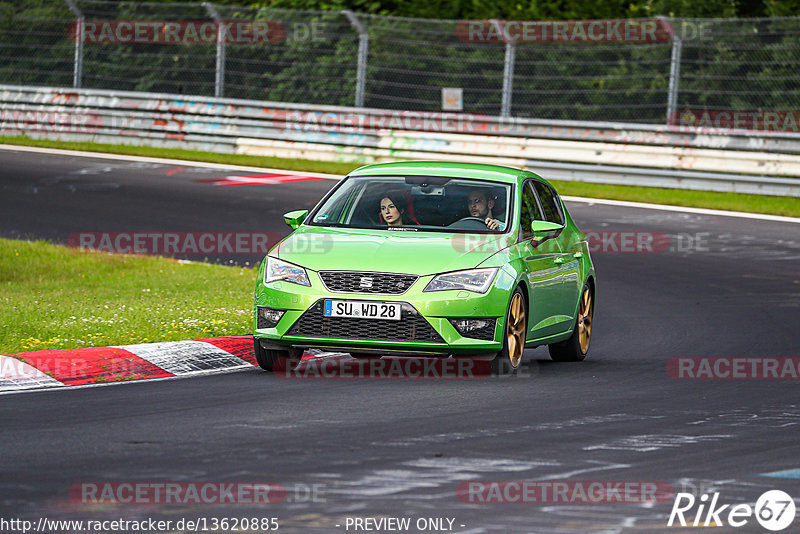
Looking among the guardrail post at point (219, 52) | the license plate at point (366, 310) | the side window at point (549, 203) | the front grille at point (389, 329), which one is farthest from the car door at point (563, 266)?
the guardrail post at point (219, 52)

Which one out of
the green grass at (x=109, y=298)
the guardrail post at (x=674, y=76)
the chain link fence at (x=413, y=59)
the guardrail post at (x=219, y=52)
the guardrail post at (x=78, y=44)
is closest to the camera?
the green grass at (x=109, y=298)

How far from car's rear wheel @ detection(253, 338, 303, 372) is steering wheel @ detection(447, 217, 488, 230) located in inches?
57.6

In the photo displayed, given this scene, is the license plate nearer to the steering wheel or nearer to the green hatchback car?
the green hatchback car

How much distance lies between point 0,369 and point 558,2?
79.3ft

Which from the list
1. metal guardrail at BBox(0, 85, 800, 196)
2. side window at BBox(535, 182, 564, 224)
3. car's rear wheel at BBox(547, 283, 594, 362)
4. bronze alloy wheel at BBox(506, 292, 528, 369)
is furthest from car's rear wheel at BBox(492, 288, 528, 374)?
metal guardrail at BBox(0, 85, 800, 196)

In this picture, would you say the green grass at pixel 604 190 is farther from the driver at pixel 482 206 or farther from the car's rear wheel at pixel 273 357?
the car's rear wheel at pixel 273 357

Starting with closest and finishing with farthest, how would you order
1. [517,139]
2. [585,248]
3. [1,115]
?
[585,248], [517,139], [1,115]

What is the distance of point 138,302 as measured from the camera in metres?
13.4

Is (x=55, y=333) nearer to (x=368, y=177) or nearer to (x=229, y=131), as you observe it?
(x=368, y=177)

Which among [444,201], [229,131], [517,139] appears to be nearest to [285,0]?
[229,131]

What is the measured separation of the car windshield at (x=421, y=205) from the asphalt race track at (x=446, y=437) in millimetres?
1198

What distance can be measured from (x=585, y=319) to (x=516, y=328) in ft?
6.28

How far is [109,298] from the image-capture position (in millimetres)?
13883

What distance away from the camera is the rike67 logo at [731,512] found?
6004mm
